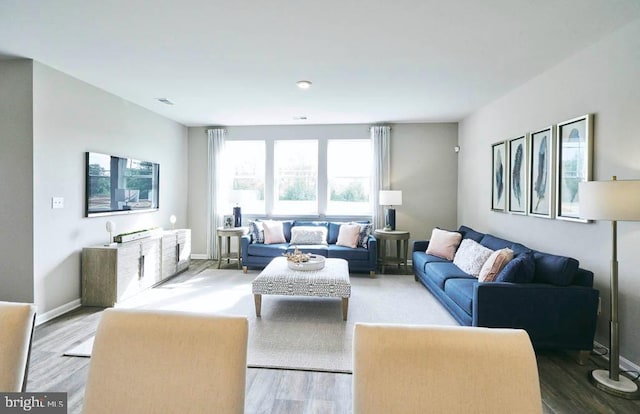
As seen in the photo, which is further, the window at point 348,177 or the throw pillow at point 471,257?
the window at point 348,177

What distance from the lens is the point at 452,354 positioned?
86 centimetres

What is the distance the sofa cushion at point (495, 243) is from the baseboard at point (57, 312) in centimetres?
485

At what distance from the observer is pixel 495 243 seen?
377 centimetres

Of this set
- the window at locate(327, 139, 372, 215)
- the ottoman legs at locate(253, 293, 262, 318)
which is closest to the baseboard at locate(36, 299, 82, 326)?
the ottoman legs at locate(253, 293, 262, 318)

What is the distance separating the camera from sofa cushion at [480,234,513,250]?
360cm

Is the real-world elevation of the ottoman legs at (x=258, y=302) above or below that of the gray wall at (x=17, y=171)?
below

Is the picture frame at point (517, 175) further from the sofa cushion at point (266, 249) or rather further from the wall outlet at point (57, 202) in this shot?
the wall outlet at point (57, 202)

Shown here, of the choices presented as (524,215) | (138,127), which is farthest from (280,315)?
(138,127)

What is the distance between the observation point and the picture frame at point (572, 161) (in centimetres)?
274

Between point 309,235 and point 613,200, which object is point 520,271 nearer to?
point 613,200

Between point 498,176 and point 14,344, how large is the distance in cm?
475

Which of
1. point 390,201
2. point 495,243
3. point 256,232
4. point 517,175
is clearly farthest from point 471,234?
point 256,232

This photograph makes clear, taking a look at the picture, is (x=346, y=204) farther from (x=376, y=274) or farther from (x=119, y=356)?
(x=119, y=356)

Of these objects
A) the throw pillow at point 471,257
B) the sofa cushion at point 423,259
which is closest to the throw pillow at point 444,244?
the sofa cushion at point 423,259
